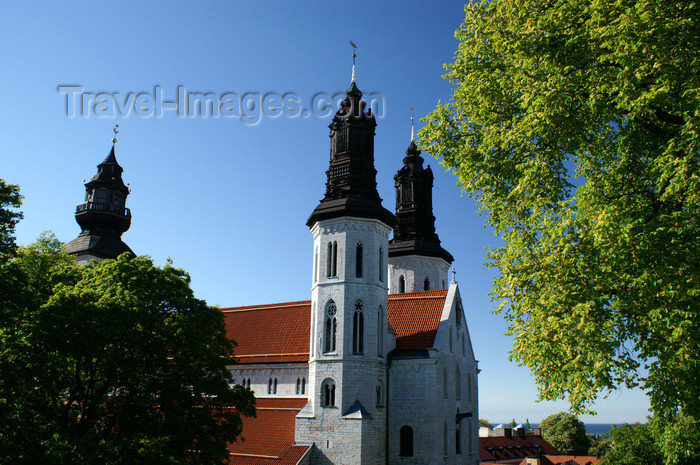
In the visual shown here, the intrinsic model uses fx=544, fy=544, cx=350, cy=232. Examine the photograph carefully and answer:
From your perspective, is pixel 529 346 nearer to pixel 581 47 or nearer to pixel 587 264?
pixel 587 264

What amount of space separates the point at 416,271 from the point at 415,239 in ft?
8.02

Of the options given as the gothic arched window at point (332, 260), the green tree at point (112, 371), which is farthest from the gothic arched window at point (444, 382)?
the green tree at point (112, 371)

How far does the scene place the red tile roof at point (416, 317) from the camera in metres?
29.3

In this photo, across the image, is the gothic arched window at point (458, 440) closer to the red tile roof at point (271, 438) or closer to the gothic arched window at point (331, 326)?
the red tile roof at point (271, 438)

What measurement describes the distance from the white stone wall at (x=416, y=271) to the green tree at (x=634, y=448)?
15760mm

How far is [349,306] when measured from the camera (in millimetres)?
27172

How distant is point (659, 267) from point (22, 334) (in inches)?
636

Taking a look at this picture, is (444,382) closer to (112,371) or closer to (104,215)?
(112,371)

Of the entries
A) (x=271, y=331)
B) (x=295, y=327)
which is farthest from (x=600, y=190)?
(x=271, y=331)

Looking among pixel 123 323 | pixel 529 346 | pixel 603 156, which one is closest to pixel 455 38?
pixel 603 156

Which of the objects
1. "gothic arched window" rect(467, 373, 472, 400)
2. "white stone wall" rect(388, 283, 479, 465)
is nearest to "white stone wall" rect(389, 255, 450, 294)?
"gothic arched window" rect(467, 373, 472, 400)

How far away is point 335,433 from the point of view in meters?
25.2

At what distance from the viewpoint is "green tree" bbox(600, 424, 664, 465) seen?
2667 cm

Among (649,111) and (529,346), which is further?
(529,346)
